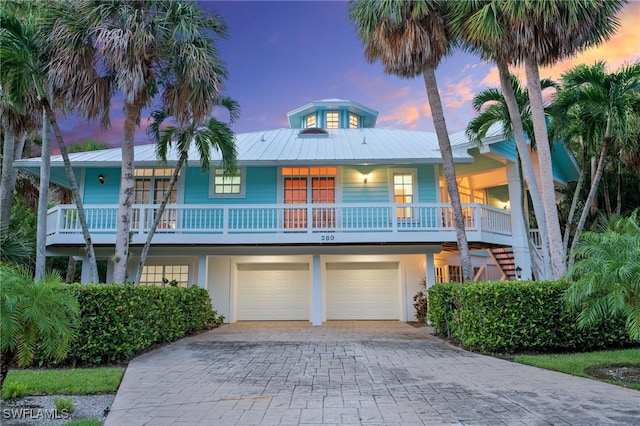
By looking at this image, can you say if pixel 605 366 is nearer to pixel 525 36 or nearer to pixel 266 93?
pixel 525 36

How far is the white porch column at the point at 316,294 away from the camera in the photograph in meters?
14.5

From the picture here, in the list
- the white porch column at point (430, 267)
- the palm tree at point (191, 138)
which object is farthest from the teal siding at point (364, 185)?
the palm tree at point (191, 138)

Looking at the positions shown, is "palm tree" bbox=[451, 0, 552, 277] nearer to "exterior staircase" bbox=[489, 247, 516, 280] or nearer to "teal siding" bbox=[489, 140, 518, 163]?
"teal siding" bbox=[489, 140, 518, 163]

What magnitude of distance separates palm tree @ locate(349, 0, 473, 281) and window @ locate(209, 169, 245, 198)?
6.70m

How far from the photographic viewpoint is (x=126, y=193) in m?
10.5

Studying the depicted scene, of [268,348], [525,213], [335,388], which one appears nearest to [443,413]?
[335,388]

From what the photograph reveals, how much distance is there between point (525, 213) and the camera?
1388cm

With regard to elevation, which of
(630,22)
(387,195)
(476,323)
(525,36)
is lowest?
(476,323)

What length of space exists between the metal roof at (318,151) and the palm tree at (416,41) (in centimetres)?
289

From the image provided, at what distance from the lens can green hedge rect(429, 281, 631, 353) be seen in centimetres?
901

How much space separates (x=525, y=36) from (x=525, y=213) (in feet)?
19.7

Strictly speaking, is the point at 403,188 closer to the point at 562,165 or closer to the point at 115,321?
the point at 562,165

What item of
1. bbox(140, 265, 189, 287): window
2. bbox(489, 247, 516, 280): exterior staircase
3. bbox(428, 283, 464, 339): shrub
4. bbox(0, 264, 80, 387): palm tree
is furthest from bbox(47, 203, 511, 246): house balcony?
bbox(0, 264, 80, 387): palm tree

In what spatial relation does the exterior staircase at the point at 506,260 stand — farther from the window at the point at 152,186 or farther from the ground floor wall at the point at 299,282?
the window at the point at 152,186
